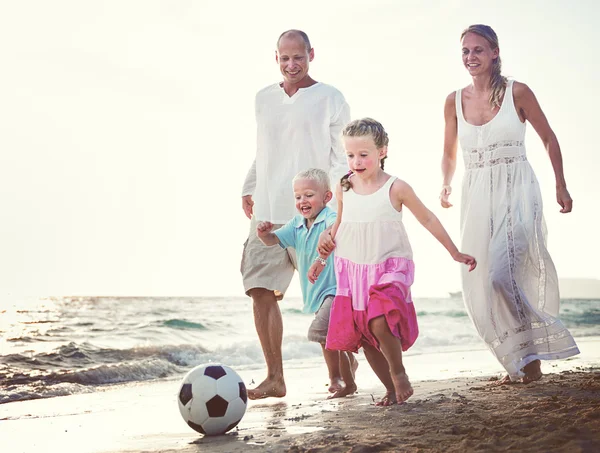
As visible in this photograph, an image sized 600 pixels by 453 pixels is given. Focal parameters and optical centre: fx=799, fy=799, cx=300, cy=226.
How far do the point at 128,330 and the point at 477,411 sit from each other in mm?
12571

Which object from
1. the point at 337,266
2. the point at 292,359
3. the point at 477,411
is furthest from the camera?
the point at 292,359

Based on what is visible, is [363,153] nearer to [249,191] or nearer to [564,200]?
[564,200]

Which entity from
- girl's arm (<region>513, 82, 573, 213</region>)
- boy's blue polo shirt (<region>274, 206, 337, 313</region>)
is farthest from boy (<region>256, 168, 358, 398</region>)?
girl's arm (<region>513, 82, 573, 213</region>)

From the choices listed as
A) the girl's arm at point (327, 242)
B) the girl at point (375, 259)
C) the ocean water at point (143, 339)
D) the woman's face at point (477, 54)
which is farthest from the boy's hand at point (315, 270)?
the ocean water at point (143, 339)

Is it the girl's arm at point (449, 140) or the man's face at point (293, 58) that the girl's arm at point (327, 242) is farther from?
the man's face at point (293, 58)

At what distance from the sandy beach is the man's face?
2.23 m

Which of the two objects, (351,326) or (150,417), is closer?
(351,326)

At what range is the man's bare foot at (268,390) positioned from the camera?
17.4 ft

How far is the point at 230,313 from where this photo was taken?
2064cm

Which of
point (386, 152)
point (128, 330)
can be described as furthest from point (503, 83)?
point (128, 330)

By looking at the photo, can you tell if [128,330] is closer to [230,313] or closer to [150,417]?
[230,313]

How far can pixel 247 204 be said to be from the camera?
5.91 meters

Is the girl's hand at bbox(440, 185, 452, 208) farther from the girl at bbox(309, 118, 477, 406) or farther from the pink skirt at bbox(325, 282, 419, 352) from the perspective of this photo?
the pink skirt at bbox(325, 282, 419, 352)

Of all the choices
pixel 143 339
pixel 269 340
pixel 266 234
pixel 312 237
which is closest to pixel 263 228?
pixel 266 234
